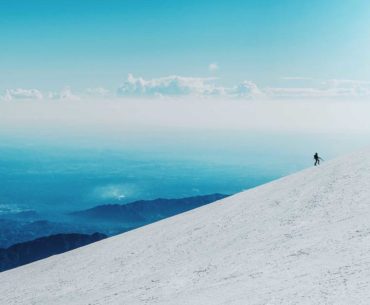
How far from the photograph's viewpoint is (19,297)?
23.3 metres

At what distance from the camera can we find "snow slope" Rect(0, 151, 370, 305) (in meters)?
13.8

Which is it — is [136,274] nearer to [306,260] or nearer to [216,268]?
[216,268]

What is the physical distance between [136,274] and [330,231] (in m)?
10.6

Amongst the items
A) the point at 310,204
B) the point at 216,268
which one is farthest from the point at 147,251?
the point at 310,204

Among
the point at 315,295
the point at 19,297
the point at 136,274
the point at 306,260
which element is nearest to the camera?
the point at 315,295

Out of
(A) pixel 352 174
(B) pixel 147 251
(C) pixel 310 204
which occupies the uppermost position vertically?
(A) pixel 352 174

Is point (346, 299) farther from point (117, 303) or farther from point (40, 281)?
point (40, 281)

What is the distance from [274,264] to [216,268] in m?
3.12

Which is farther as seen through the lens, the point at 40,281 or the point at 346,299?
the point at 40,281

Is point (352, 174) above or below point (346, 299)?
above

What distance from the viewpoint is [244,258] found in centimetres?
1856

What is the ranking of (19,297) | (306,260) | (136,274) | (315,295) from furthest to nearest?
(19,297)
(136,274)
(306,260)
(315,295)

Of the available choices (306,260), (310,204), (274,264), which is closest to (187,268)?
(274,264)

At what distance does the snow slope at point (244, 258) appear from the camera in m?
13.8
